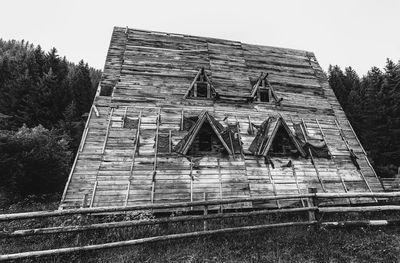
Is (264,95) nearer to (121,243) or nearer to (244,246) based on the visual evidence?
(244,246)

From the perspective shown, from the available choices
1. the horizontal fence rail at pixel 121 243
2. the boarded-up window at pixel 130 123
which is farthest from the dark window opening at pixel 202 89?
the horizontal fence rail at pixel 121 243

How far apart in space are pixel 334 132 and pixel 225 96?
21.2ft

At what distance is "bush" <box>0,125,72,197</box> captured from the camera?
14.6 meters

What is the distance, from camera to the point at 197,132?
10.5 m

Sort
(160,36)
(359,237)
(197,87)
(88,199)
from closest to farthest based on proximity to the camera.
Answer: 1. (359,237)
2. (88,199)
3. (197,87)
4. (160,36)

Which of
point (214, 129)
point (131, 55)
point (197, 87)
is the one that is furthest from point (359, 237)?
point (131, 55)

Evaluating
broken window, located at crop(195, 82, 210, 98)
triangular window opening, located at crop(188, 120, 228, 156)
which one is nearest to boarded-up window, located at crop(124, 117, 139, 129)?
triangular window opening, located at crop(188, 120, 228, 156)

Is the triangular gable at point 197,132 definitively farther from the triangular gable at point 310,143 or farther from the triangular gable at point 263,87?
the triangular gable at point 310,143

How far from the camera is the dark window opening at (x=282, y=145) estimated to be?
1121 centimetres

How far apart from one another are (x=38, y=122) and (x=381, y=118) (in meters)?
46.3

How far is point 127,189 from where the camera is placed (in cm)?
886

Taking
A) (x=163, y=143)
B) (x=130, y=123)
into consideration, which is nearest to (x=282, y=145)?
(x=163, y=143)

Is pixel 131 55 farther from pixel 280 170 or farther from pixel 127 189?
pixel 280 170

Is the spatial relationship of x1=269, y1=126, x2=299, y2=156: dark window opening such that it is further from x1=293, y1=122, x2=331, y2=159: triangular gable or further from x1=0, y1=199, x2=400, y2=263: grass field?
x1=0, y1=199, x2=400, y2=263: grass field
